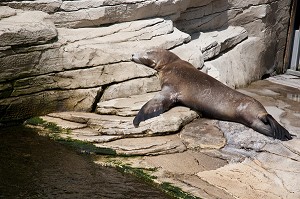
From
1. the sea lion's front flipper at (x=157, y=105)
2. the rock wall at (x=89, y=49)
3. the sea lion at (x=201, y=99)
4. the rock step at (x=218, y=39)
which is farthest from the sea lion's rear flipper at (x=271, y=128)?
the rock step at (x=218, y=39)

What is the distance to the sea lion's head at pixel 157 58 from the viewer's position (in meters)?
7.24

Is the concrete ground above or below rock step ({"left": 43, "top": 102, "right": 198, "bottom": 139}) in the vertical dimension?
below

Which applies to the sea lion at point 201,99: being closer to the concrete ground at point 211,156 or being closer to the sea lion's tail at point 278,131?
the sea lion's tail at point 278,131

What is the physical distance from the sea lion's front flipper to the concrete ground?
258 mm

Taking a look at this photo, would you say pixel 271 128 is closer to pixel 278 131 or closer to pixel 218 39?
pixel 278 131

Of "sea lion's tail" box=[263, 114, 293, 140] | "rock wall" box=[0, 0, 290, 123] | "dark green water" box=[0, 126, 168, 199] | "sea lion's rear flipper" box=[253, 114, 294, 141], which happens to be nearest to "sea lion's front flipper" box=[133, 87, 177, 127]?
"rock wall" box=[0, 0, 290, 123]

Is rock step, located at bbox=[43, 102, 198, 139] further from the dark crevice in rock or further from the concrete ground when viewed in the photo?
the dark crevice in rock

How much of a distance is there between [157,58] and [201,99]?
1.04 meters

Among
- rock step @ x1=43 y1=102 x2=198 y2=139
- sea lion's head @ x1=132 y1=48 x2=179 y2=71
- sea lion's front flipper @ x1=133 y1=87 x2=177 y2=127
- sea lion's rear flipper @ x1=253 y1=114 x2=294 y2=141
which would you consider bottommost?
sea lion's rear flipper @ x1=253 y1=114 x2=294 y2=141

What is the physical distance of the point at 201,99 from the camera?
6.66 meters

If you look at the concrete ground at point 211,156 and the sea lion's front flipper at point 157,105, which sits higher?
the sea lion's front flipper at point 157,105

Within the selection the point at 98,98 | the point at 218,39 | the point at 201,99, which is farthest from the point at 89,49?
the point at 218,39

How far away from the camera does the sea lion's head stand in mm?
7238

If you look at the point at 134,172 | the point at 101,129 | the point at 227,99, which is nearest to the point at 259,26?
the point at 227,99
